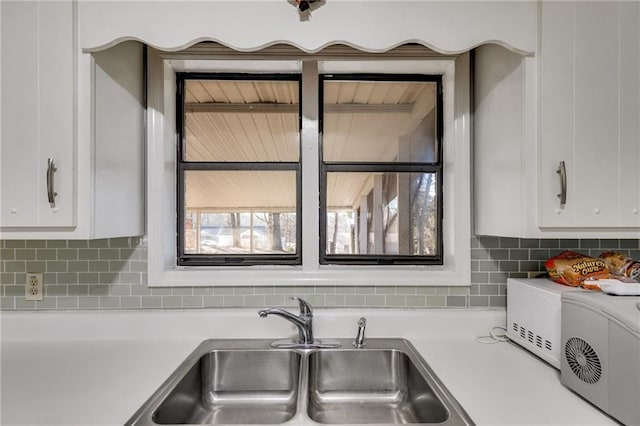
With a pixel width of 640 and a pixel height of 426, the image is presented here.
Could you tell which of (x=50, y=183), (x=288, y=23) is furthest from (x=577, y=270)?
(x=50, y=183)

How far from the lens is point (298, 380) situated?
1.28 metres

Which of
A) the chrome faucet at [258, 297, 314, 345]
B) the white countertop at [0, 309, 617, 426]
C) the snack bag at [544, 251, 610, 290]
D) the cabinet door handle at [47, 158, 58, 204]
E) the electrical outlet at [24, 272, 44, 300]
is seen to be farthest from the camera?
the electrical outlet at [24, 272, 44, 300]

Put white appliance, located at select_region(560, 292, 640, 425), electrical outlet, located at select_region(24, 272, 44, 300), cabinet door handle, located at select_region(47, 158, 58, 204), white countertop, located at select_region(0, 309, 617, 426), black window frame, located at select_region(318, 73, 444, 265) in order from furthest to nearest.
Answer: black window frame, located at select_region(318, 73, 444, 265)
electrical outlet, located at select_region(24, 272, 44, 300)
cabinet door handle, located at select_region(47, 158, 58, 204)
white countertop, located at select_region(0, 309, 617, 426)
white appliance, located at select_region(560, 292, 640, 425)

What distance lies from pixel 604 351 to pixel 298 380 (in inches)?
35.2

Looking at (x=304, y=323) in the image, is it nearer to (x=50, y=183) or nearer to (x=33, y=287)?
(x=50, y=183)

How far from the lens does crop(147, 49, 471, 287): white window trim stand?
1.53m

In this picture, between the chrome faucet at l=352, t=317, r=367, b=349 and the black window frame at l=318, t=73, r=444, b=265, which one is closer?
the chrome faucet at l=352, t=317, r=367, b=349

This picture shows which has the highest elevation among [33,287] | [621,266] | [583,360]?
[621,266]

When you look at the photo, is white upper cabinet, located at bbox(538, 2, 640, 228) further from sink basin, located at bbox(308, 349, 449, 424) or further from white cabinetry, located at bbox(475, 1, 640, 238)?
sink basin, located at bbox(308, 349, 449, 424)

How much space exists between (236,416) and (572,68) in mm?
1624

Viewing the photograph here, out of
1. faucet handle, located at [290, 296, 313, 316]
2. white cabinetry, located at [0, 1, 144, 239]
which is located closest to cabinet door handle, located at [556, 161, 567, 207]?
faucet handle, located at [290, 296, 313, 316]

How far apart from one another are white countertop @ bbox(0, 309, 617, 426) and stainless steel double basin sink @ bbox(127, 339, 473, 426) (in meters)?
0.09

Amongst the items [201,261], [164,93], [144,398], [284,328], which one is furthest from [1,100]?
[284,328]

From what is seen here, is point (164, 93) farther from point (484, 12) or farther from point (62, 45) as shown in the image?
point (484, 12)
